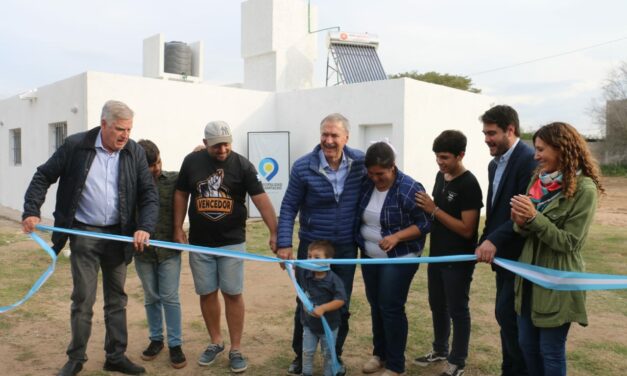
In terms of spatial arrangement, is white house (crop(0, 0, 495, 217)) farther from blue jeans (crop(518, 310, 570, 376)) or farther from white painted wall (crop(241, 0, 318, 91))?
blue jeans (crop(518, 310, 570, 376))

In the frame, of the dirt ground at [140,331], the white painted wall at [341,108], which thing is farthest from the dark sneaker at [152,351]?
the white painted wall at [341,108]

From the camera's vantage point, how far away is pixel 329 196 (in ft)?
12.0

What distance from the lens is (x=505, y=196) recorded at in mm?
3311

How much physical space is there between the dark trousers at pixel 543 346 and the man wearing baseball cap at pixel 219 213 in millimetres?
1732

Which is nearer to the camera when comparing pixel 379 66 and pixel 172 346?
pixel 172 346

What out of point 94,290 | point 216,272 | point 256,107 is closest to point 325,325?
point 216,272

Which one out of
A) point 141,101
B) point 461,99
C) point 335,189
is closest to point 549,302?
point 335,189

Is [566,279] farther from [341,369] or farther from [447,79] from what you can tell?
[447,79]

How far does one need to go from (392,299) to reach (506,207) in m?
0.94

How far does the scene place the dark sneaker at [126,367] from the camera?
3883 millimetres

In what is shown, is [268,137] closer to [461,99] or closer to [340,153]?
[461,99]

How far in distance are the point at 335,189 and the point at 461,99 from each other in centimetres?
1094

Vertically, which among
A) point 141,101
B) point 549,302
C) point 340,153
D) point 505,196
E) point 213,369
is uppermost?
point 141,101

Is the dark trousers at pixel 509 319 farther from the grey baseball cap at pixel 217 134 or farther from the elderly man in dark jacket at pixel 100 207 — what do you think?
the elderly man in dark jacket at pixel 100 207
